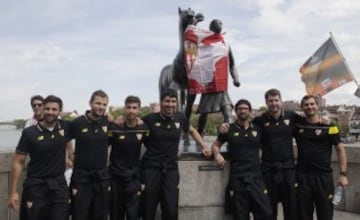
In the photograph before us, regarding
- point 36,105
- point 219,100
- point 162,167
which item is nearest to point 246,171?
point 162,167

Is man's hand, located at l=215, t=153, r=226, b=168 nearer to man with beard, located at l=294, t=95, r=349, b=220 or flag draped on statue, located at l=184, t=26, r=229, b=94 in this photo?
man with beard, located at l=294, t=95, r=349, b=220

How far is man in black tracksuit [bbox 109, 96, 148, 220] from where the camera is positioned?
5.54m

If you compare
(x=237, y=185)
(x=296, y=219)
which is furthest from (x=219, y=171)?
(x=296, y=219)

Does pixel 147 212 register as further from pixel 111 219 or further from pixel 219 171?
pixel 219 171

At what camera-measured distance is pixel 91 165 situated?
5270mm

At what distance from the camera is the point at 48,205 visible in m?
5.01

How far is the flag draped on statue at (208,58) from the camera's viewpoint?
7852mm

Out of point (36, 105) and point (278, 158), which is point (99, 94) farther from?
point (278, 158)

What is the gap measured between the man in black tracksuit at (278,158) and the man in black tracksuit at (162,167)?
1.19m

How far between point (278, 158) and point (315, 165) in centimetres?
47

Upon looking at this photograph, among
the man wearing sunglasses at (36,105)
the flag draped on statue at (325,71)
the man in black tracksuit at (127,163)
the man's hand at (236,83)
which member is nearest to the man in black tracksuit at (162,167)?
the man in black tracksuit at (127,163)

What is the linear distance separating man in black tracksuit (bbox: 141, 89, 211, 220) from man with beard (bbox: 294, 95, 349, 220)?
163cm

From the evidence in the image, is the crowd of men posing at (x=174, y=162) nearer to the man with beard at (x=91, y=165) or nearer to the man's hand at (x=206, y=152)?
the man with beard at (x=91, y=165)

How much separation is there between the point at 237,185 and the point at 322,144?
120 centimetres
